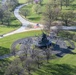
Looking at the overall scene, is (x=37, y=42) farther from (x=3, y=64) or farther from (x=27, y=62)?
(x=27, y=62)

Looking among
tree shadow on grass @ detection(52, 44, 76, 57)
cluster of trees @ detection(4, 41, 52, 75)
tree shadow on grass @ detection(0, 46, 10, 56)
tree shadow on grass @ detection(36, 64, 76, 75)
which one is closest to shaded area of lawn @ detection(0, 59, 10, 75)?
cluster of trees @ detection(4, 41, 52, 75)

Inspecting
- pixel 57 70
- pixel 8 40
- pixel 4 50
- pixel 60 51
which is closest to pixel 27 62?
pixel 57 70

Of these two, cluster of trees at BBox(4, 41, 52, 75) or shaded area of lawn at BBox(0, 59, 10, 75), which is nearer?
cluster of trees at BBox(4, 41, 52, 75)

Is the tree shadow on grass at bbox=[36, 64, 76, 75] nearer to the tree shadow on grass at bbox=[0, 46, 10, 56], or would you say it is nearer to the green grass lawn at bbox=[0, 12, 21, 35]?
the tree shadow on grass at bbox=[0, 46, 10, 56]

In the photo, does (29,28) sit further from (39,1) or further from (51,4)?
(39,1)

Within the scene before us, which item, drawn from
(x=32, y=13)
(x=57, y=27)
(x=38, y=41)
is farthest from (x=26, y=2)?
(x=38, y=41)
